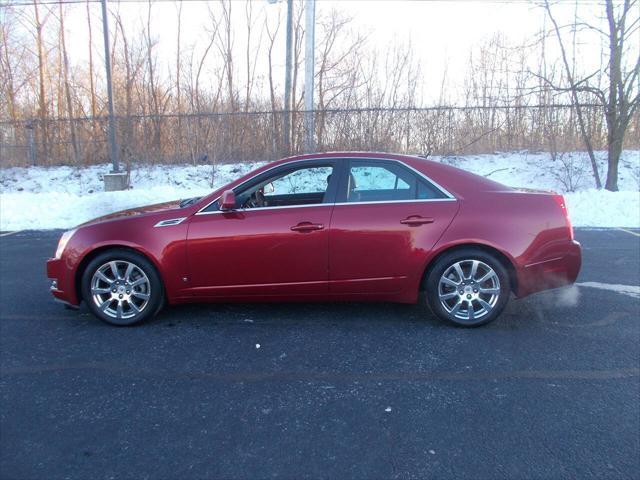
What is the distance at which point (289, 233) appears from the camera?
4363mm

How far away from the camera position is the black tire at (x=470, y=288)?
4.39 meters

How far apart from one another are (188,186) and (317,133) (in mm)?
4703

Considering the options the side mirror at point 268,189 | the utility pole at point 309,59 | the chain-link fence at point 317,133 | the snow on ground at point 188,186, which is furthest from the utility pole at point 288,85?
the side mirror at point 268,189

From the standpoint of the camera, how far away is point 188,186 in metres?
16.3

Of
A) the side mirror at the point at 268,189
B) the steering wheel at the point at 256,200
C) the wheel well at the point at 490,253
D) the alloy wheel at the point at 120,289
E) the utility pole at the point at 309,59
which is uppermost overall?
the utility pole at the point at 309,59

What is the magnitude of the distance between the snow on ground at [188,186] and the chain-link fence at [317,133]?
50 centimetres

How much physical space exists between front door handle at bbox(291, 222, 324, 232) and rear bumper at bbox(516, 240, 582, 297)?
1798mm

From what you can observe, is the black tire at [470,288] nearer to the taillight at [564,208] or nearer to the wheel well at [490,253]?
the wheel well at [490,253]

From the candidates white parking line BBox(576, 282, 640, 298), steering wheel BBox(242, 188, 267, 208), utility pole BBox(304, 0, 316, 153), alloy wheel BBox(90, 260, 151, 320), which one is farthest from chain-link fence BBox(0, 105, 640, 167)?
alloy wheel BBox(90, 260, 151, 320)

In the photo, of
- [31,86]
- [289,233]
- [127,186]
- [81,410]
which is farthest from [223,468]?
[31,86]

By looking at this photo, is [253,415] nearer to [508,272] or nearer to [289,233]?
[289,233]

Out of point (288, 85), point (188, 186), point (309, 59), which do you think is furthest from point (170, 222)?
point (288, 85)

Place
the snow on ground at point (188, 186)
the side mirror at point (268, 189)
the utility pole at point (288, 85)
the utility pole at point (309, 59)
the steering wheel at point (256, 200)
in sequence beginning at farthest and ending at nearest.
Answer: the utility pole at point (288, 85)
the utility pole at point (309, 59)
the snow on ground at point (188, 186)
the side mirror at point (268, 189)
the steering wheel at point (256, 200)

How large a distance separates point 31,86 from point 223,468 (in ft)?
82.6
